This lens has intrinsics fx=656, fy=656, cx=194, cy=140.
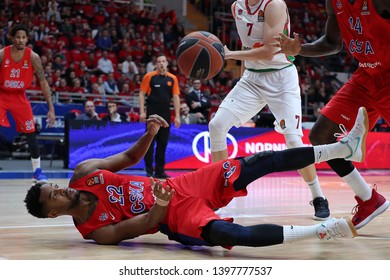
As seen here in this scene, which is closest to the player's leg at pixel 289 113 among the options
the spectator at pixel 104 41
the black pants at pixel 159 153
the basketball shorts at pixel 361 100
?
the basketball shorts at pixel 361 100

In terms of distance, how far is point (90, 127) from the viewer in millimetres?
10977

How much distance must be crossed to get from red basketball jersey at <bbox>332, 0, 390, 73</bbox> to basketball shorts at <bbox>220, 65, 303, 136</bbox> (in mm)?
1146

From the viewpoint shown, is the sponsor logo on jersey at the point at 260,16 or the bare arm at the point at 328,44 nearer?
the bare arm at the point at 328,44

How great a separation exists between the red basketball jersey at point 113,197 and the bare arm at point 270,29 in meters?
1.66

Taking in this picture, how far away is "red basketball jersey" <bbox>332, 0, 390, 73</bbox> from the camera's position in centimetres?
425

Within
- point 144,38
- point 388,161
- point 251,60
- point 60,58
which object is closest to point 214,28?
point 144,38

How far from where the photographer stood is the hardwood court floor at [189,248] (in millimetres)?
3730

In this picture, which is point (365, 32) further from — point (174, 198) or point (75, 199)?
point (75, 199)

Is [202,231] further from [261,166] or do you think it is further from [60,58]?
[60,58]

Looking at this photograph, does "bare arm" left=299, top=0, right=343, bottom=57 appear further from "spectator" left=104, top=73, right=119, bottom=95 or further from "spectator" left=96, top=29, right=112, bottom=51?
"spectator" left=96, top=29, right=112, bottom=51

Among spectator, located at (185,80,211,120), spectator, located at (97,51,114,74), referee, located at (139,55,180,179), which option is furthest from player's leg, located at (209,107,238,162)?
spectator, located at (97,51,114,74)

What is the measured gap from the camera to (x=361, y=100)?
4.58 metres

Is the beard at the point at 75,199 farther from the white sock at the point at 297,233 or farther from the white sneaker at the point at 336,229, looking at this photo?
the white sneaker at the point at 336,229

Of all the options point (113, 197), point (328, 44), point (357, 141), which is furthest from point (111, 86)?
point (357, 141)
